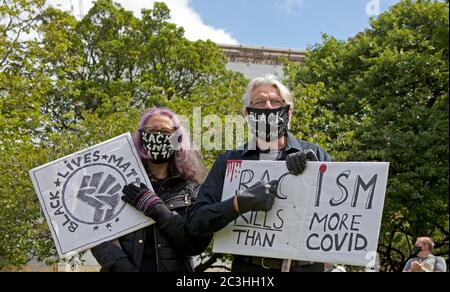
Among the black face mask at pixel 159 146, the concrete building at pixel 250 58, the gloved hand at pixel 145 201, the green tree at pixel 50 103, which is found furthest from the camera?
the concrete building at pixel 250 58

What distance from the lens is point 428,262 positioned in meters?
8.91

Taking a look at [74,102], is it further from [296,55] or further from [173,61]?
[296,55]

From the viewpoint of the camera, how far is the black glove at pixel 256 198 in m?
3.68

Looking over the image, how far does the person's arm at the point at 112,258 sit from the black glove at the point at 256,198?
861mm

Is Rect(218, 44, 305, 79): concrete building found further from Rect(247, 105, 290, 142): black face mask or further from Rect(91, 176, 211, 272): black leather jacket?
Rect(247, 105, 290, 142): black face mask

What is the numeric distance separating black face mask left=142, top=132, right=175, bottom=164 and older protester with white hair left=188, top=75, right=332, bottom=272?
39cm

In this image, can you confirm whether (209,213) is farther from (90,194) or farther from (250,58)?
(250,58)

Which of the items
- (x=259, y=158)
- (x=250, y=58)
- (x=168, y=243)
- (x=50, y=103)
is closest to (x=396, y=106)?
(x=50, y=103)

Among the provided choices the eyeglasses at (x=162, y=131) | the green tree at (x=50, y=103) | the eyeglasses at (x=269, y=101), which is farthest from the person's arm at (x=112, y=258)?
the green tree at (x=50, y=103)

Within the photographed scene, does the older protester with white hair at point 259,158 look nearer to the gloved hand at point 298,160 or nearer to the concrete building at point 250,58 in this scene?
the gloved hand at point 298,160

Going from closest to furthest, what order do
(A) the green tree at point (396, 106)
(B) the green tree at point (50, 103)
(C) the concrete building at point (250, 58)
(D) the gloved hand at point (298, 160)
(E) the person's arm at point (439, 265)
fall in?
(D) the gloved hand at point (298, 160) → (E) the person's arm at point (439, 265) → (B) the green tree at point (50, 103) → (A) the green tree at point (396, 106) → (C) the concrete building at point (250, 58)

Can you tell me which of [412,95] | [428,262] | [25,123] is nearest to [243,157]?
[428,262]

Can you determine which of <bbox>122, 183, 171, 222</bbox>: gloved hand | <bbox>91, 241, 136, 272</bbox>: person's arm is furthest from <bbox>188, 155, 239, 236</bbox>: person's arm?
<bbox>91, 241, 136, 272</bbox>: person's arm

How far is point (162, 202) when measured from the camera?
413 cm
